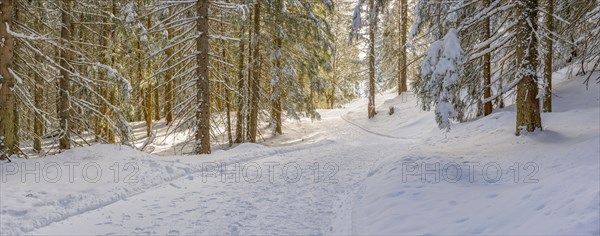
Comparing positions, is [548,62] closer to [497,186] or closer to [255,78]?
[497,186]

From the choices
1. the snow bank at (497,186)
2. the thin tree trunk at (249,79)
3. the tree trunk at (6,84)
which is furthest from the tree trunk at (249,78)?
the tree trunk at (6,84)

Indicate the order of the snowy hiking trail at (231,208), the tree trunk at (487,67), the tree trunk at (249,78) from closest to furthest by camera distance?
1. the snowy hiking trail at (231,208)
2. the tree trunk at (487,67)
3. the tree trunk at (249,78)

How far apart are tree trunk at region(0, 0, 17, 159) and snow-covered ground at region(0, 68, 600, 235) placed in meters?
0.75

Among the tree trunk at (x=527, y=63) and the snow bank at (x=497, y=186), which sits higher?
the tree trunk at (x=527, y=63)

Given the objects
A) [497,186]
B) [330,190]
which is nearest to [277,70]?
[330,190]

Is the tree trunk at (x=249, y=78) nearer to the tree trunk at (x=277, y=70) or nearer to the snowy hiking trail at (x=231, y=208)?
the tree trunk at (x=277, y=70)

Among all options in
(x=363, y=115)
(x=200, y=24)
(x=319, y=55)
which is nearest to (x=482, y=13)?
(x=200, y=24)

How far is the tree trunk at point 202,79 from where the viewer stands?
38.9ft

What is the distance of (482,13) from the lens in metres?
8.85

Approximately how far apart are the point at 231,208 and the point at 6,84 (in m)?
6.23

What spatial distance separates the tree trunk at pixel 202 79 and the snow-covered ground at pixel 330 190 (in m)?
1.06

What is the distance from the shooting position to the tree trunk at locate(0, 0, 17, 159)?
8039 mm

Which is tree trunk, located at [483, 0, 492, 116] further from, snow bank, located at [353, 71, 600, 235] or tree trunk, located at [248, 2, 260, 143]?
tree trunk, located at [248, 2, 260, 143]

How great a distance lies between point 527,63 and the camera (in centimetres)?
894
